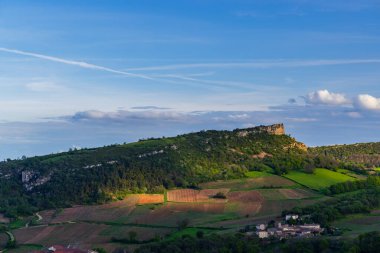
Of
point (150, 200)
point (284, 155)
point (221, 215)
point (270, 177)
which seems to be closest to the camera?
point (221, 215)

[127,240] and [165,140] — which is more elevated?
[165,140]

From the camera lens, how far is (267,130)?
17250 centimetres

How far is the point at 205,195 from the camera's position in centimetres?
12575

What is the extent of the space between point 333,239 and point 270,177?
2450 inches

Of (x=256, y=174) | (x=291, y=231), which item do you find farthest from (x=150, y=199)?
(x=291, y=231)

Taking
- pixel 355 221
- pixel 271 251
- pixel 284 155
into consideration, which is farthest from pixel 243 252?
pixel 284 155

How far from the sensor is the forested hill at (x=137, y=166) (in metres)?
132

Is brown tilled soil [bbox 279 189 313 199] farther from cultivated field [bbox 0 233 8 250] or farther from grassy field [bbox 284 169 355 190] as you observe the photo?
cultivated field [bbox 0 233 8 250]

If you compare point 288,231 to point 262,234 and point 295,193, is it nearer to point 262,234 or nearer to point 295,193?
point 262,234

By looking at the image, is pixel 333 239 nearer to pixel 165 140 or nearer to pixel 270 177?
pixel 270 177

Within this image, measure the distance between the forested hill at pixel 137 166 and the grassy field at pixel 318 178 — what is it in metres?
5.18

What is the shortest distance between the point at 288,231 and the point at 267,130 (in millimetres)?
88379

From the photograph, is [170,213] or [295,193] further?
[295,193]

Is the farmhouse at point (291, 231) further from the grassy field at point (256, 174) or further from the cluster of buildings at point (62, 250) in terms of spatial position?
the grassy field at point (256, 174)
